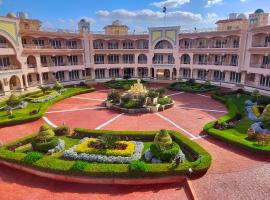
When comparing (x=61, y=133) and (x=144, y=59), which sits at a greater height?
(x=144, y=59)

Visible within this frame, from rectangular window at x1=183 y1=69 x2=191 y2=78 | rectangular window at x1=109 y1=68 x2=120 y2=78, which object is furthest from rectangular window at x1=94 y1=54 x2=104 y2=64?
rectangular window at x1=183 y1=69 x2=191 y2=78

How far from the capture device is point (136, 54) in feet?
201

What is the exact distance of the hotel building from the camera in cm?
4272

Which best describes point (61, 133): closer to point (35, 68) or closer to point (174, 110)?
point (174, 110)

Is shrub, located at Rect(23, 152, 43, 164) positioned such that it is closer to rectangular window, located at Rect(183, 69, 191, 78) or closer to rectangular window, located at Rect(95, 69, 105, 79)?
rectangular window, located at Rect(95, 69, 105, 79)

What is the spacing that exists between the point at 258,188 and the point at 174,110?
19.3m

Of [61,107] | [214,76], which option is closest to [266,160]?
[61,107]

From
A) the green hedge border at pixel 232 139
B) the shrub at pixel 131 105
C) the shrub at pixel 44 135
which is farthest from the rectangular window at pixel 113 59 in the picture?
the shrub at pixel 44 135

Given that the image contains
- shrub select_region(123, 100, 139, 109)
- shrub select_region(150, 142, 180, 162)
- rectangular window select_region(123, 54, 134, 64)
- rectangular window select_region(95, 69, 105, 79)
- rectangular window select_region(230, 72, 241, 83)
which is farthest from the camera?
rectangular window select_region(123, 54, 134, 64)

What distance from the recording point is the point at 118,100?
116 ft

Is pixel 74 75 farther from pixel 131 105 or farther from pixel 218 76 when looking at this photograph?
pixel 218 76

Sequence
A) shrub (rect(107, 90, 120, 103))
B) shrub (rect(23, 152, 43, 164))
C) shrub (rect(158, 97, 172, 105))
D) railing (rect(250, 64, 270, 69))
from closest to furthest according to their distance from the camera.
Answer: shrub (rect(23, 152, 43, 164)), shrub (rect(158, 97, 172, 105)), shrub (rect(107, 90, 120, 103)), railing (rect(250, 64, 270, 69))

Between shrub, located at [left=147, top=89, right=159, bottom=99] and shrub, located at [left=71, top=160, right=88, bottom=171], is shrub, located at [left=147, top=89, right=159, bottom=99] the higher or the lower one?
the higher one

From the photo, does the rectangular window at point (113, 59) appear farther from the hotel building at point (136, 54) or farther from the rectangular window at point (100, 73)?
the rectangular window at point (100, 73)
